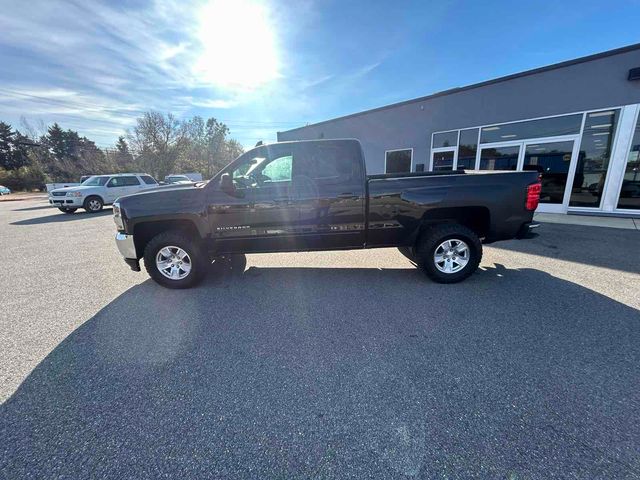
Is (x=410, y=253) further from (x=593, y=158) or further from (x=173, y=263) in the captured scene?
(x=593, y=158)

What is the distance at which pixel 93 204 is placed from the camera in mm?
13266

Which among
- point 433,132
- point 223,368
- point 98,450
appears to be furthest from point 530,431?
point 433,132

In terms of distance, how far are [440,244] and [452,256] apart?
0.96ft

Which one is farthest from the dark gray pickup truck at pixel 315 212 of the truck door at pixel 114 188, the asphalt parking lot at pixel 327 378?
the truck door at pixel 114 188

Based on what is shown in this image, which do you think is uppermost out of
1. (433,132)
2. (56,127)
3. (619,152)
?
(56,127)

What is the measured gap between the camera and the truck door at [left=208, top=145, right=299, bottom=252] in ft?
13.1

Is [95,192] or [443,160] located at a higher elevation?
[443,160]

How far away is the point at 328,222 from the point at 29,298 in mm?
4481

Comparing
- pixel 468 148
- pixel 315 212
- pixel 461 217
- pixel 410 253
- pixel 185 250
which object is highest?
pixel 468 148

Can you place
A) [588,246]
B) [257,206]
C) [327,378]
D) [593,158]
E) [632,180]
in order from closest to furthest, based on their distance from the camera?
1. [327,378]
2. [257,206]
3. [588,246]
4. [632,180]
5. [593,158]

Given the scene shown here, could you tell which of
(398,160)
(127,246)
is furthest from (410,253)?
(398,160)

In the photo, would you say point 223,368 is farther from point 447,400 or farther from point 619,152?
point 619,152

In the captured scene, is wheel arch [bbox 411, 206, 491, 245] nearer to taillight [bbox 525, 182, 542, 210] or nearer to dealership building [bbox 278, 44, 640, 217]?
taillight [bbox 525, 182, 542, 210]

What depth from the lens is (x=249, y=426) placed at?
6.30 feet
